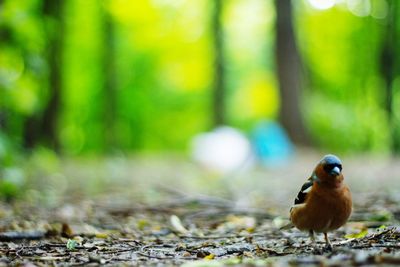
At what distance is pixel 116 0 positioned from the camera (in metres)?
23.0

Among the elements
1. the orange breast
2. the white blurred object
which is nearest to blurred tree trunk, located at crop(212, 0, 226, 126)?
the white blurred object

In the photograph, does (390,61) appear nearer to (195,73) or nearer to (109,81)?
(109,81)

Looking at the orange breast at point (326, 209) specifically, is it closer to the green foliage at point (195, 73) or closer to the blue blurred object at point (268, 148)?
the blue blurred object at point (268, 148)

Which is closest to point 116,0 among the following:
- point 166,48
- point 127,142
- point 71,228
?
point 166,48

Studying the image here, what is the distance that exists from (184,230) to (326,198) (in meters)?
1.77

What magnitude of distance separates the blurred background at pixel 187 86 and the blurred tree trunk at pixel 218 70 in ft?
0.16

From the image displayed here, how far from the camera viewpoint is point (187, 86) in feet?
108

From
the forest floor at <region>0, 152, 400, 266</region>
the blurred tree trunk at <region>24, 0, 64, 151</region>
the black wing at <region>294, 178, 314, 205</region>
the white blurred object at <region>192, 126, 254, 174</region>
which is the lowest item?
the forest floor at <region>0, 152, 400, 266</region>

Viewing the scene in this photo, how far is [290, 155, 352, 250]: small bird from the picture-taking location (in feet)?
11.6

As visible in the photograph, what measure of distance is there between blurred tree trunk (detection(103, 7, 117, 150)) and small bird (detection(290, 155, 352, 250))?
63.5 feet

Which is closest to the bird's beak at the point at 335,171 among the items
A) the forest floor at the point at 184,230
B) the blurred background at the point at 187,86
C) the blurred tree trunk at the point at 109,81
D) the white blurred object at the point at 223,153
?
the forest floor at the point at 184,230

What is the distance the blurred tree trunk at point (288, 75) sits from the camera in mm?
18000

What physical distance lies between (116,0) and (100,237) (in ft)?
63.9

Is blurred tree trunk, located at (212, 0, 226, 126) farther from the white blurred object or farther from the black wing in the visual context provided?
the black wing
